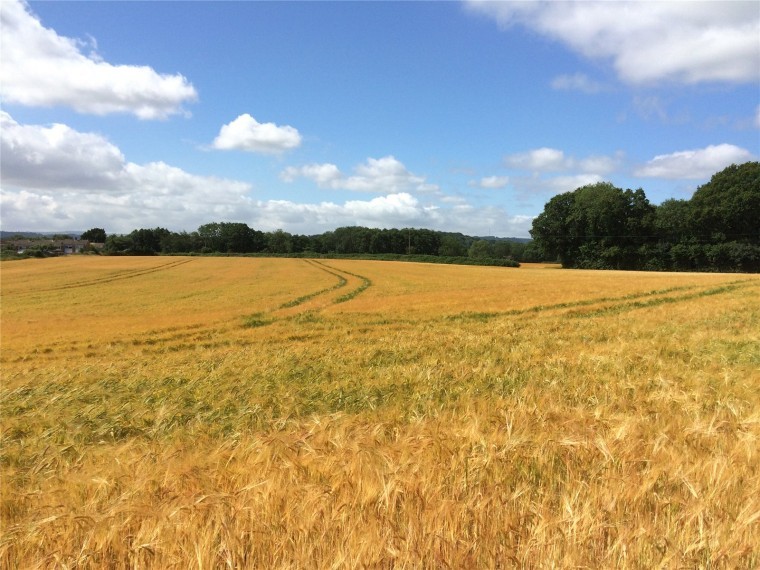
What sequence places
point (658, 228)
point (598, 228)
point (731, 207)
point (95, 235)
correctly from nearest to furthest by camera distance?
point (731, 207), point (658, 228), point (598, 228), point (95, 235)

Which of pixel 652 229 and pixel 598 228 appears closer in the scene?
pixel 652 229

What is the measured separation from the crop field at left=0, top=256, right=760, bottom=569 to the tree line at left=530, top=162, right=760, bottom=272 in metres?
87.4

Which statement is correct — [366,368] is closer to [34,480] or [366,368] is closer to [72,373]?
[34,480]

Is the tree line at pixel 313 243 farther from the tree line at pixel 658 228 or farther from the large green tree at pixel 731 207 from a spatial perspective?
the large green tree at pixel 731 207

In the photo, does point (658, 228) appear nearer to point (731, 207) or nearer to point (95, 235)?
point (731, 207)

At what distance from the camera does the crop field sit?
2037mm

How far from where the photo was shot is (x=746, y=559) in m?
1.88

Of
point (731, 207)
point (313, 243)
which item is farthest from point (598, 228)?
point (313, 243)

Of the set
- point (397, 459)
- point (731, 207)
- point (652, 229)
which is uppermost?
point (731, 207)

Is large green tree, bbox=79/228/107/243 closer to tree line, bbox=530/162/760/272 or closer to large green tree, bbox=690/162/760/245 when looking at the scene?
tree line, bbox=530/162/760/272

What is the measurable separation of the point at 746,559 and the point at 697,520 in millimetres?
284

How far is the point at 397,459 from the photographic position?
3092 millimetres

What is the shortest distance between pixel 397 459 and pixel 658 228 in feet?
335

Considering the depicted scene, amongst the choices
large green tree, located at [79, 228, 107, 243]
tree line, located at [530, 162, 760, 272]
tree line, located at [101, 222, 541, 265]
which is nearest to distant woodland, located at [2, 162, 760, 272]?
tree line, located at [530, 162, 760, 272]
